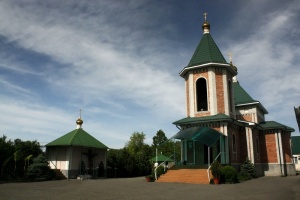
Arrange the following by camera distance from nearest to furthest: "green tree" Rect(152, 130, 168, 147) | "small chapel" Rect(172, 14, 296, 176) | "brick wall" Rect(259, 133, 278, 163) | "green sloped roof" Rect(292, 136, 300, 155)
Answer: "small chapel" Rect(172, 14, 296, 176), "brick wall" Rect(259, 133, 278, 163), "green sloped roof" Rect(292, 136, 300, 155), "green tree" Rect(152, 130, 168, 147)

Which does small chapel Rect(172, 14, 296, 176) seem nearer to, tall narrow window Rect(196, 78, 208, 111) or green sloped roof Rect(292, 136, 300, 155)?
tall narrow window Rect(196, 78, 208, 111)

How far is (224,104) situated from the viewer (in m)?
21.1

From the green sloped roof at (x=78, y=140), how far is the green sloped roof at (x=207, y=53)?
11082mm

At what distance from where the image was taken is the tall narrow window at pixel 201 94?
2253cm

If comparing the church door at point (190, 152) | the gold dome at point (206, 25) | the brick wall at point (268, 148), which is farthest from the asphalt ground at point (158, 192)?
the gold dome at point (206, 25)

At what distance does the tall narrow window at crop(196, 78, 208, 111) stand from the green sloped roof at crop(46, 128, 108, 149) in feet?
32.0

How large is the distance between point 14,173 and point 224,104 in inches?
687

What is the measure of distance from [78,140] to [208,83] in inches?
476

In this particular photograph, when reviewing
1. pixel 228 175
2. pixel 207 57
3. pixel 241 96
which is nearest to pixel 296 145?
pixel 241 96

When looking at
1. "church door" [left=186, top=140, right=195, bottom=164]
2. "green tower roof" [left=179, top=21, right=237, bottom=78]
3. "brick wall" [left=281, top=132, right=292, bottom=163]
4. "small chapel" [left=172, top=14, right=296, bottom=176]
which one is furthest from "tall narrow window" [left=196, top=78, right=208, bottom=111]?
"brick wall" [left=281, top=132, right=292, bottom=163]

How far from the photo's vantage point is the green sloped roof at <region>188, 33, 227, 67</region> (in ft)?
72.6

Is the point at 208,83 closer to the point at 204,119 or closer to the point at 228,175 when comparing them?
the point at 204,119

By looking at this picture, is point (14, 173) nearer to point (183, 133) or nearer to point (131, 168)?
point (131, 168)

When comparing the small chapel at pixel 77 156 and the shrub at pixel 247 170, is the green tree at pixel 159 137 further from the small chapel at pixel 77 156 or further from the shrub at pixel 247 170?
the shrub at pixel 247 170
